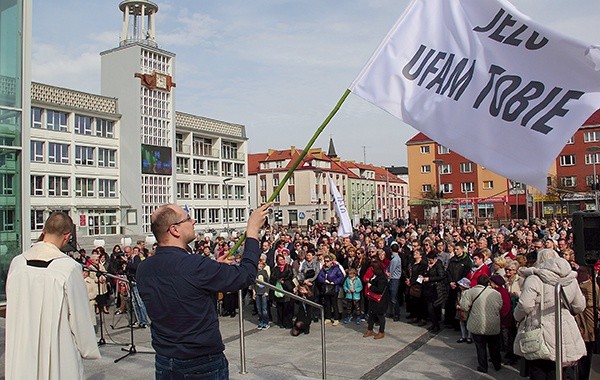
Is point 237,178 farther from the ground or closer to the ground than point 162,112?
closer to the ground

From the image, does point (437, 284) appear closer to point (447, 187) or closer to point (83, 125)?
point (83, 125)

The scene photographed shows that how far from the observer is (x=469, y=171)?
243 feet

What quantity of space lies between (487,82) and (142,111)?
57.2 metres

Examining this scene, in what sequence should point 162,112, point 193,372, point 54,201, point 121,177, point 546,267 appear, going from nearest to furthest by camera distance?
1. point 193,372
2. point 546,267
3. point 54,201
4. point 121,177
5. point 162,112

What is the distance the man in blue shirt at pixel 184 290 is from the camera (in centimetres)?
326

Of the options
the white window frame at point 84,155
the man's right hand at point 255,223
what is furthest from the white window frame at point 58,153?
the man's right hand at point 255,223

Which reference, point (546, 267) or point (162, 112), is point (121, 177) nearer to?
point (162, 112)

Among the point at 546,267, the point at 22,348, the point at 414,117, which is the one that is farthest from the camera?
the point at 546,267

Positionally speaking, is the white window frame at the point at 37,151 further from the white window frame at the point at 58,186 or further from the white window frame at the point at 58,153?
the white window frame at the point at 58,186

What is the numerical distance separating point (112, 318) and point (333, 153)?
9565 cm

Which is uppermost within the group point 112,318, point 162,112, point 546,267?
point 162,112

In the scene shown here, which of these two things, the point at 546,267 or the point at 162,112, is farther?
the point at 162,112

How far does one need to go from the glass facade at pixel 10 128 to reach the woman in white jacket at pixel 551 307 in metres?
9.30

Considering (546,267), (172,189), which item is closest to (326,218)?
(172,189)
